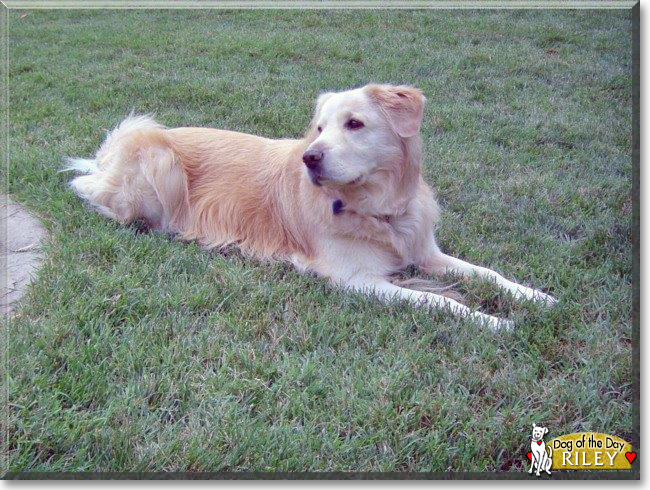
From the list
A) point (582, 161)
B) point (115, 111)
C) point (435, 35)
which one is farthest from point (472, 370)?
point (115, 111)

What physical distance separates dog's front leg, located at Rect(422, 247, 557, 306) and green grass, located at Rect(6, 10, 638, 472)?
92 mm

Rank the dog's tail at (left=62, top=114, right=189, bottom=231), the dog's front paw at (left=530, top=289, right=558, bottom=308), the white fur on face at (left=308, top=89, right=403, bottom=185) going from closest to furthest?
the dog's front paw at (left=530, top=289, right=558, bottom=308)
the white fur on face at (left=308, top=89, right=403, bottom=185)
the dog's tail at (left=62, top=114, right=189, bottom=231)

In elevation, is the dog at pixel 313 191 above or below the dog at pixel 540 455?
above

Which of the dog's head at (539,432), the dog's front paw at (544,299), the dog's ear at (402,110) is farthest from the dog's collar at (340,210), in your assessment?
the dog's head at (539,432)

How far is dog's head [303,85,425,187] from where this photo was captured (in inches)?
126

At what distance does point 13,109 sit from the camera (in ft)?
20.7

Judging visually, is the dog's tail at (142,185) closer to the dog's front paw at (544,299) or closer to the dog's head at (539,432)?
the dog's front paw at (544,299)

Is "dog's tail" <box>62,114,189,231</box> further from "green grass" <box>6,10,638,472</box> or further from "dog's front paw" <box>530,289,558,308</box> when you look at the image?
"dog's front paw" <box>530,289,558,308</box>

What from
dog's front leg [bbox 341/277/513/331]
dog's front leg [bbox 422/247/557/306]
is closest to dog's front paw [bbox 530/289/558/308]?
dog's front leg [bbox 422/247/557/306]

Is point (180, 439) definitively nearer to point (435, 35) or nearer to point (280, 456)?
point (280, 456)

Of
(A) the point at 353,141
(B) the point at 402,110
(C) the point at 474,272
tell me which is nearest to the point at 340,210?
(A) the point at 353,141

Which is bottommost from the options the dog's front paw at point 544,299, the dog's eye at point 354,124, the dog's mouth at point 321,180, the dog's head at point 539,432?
the dog's head at point 539,432

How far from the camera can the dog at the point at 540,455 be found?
6.06 feet

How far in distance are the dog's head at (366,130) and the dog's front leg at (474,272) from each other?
703 millimetres
